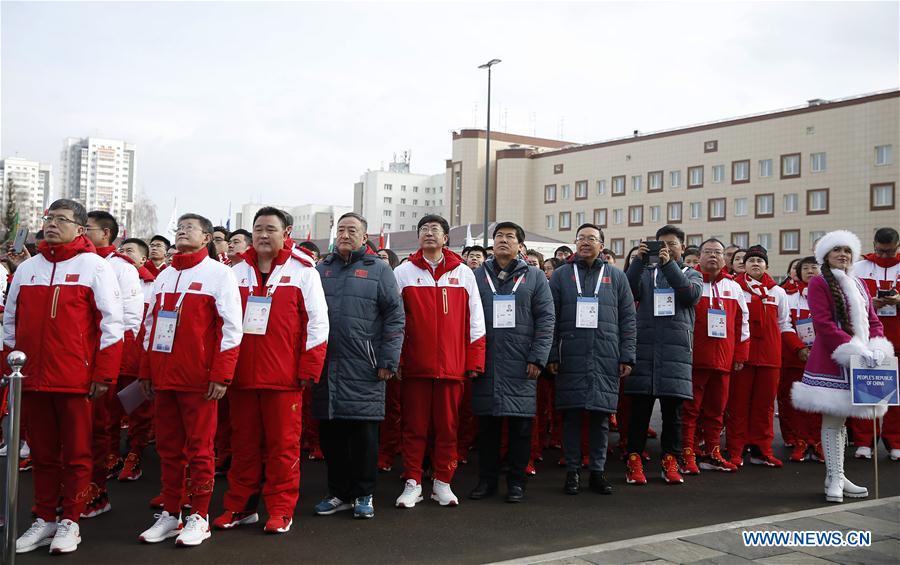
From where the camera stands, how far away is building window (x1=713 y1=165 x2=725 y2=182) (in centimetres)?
5766

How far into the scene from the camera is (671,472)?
7.62 m

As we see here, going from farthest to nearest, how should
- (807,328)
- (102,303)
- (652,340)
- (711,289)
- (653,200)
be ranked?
(653,200)
(807,328)
(711,289)
(652,340)
(102,303)

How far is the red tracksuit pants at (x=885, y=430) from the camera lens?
A: 9.13 metres

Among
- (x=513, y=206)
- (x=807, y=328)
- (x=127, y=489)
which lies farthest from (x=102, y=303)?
(x=513, y=206)

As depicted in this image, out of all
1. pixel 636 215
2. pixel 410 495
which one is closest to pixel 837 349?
pixel 410 495

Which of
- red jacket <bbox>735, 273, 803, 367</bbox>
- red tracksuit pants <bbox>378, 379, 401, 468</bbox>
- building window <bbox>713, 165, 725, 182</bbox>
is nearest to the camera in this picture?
red tracksuit pants <bbox>378, 379, 401, 468</bbox>

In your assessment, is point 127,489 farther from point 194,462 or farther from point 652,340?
point 652,340

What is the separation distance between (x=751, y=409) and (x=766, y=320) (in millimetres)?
998

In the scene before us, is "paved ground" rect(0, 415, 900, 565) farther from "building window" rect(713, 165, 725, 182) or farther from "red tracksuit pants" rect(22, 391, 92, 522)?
"building window" rect(713, 165, 725, 182)

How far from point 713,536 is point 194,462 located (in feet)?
11.8

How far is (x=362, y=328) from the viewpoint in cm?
628

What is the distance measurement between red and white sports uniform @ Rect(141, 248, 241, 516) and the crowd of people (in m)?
0.01

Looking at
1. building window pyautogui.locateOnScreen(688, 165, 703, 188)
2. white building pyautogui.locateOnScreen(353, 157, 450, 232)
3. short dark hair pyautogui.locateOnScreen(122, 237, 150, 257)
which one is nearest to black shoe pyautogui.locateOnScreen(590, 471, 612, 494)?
short dark hair pyautogui.locateOnScreen(122, 237, 150, 257)

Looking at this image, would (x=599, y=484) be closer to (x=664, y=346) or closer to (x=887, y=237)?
(x=664, y=346)
